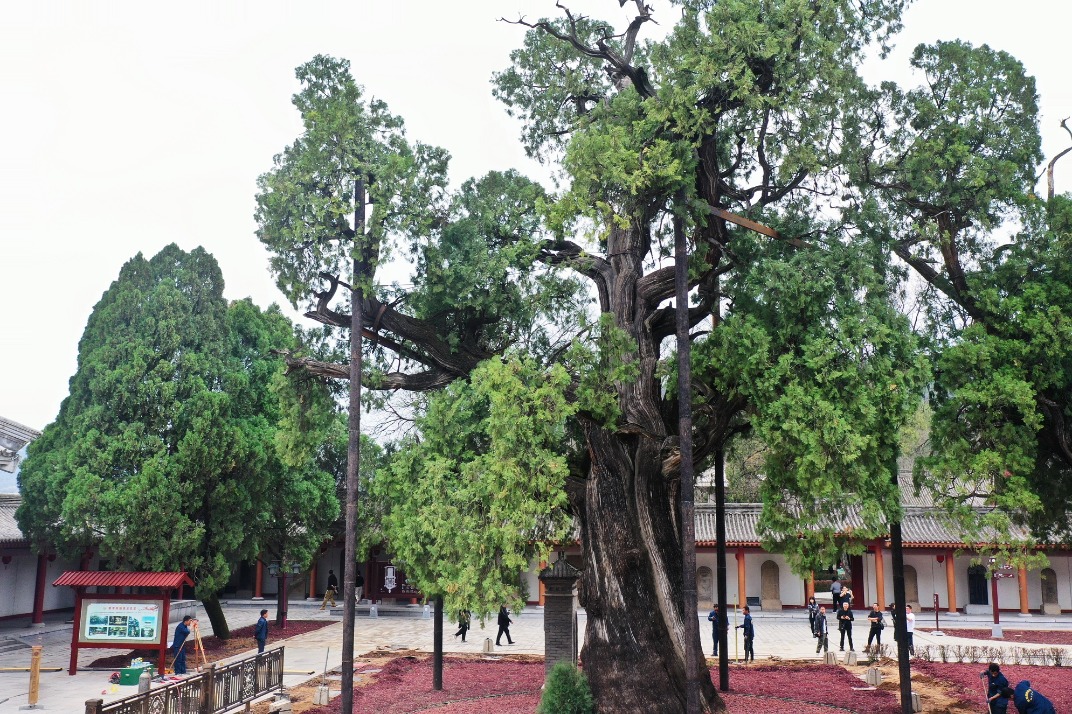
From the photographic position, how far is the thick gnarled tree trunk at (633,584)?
14.3 meters

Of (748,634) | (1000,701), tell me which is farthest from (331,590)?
(1000,701)

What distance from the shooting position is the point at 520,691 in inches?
688

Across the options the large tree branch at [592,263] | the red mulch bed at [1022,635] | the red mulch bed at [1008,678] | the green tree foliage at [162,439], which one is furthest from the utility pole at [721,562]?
the red mulch bed at [1022,635]

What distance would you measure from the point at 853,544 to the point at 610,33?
1027cm

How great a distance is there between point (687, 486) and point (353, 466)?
4.92m

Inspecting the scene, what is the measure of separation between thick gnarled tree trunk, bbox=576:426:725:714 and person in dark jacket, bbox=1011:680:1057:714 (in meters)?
4.63

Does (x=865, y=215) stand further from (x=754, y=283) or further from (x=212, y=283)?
(x=212, y=283)

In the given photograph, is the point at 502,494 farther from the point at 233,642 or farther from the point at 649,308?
the point at 233,642

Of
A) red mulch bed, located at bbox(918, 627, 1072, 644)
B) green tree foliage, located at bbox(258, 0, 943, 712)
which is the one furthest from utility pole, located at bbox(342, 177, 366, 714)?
red mulch bed, located at bbox(918, 627, 1072, 644)

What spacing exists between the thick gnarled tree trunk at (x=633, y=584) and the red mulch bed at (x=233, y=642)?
454 inches

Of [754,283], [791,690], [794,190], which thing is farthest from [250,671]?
[794,190]

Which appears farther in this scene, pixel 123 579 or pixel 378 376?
pixel 123 579

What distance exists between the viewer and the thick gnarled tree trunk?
14289 millimetres

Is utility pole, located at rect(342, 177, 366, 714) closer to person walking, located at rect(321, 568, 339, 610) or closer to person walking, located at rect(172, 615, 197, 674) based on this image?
person walking, located at rect(172, 615, 197, 674)
